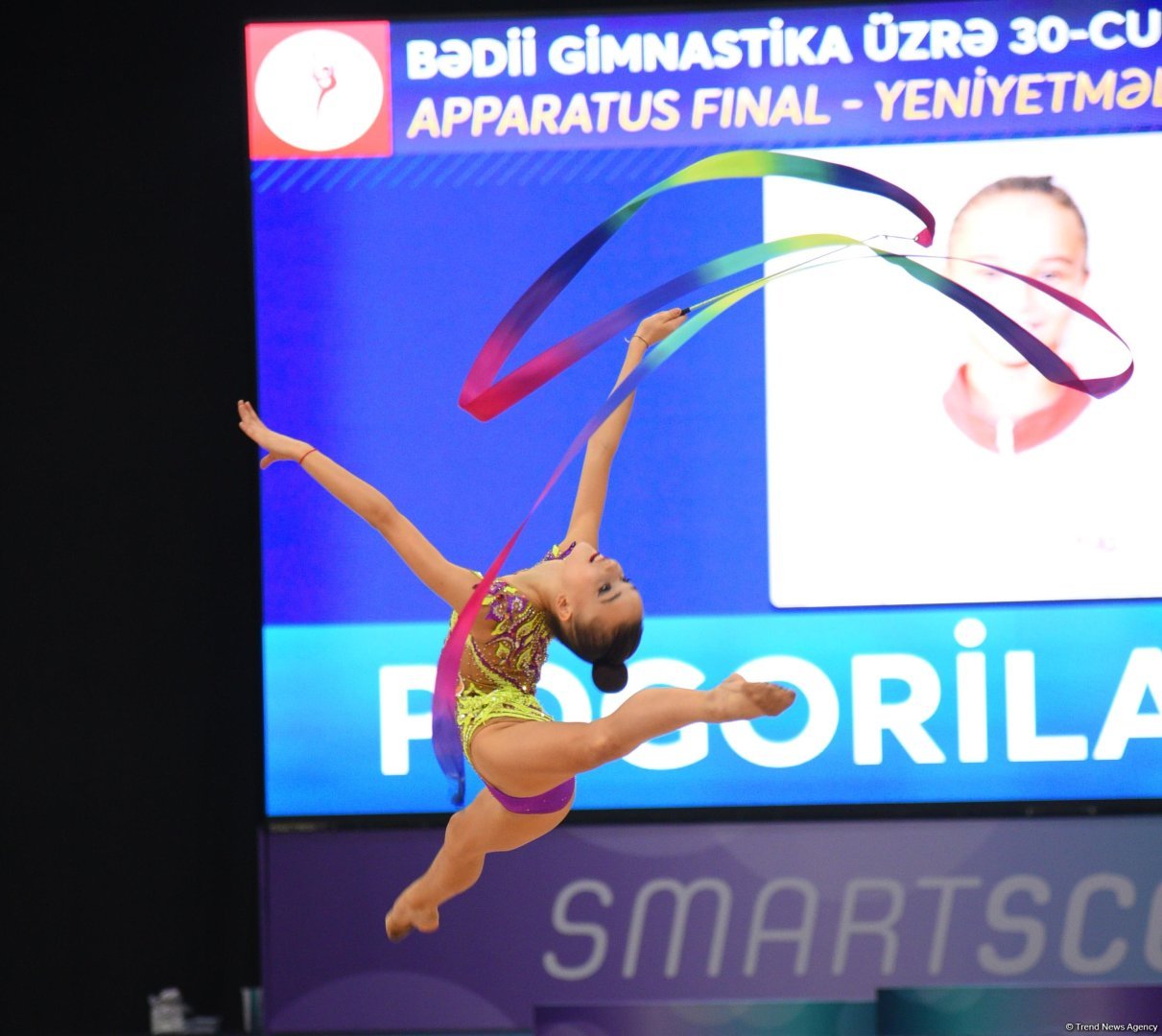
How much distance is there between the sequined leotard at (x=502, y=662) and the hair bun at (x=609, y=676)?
0.24 m

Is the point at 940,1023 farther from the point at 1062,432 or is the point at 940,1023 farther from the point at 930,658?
the point at 1062,432

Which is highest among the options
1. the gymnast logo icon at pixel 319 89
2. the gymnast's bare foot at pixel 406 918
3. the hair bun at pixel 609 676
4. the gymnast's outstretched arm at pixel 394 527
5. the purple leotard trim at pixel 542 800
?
the gymnast logo icon at pixel 319 89

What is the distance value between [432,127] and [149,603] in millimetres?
1787

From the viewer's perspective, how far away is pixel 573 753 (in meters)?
2.87

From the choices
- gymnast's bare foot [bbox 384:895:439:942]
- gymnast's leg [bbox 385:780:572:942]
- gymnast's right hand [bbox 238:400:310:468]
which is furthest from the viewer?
gymnast's bare foot [bbox 384:895:439:942]

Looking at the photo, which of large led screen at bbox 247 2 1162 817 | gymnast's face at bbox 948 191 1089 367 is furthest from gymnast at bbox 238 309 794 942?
gymnast's face at bbox 948 191 1089 367

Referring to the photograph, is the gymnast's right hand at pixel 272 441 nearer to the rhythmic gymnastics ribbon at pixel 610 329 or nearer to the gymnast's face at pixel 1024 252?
the rhythmic gymnastics ribbon at pixel 610 329

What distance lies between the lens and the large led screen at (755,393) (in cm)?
439

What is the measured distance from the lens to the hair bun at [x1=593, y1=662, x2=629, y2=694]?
2.97 m

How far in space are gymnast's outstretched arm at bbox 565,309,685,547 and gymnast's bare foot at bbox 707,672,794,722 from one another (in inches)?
34.9

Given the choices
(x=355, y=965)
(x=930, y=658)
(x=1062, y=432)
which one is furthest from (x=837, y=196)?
(x=355, y=965)

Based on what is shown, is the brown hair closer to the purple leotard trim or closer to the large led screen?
the purple leotard trim

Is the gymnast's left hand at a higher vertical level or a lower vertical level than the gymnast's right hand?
higher

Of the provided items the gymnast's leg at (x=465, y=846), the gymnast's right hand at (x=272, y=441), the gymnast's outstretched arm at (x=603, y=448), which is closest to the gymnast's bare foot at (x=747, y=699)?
the gymnast's leg at (x=465, y=846)
